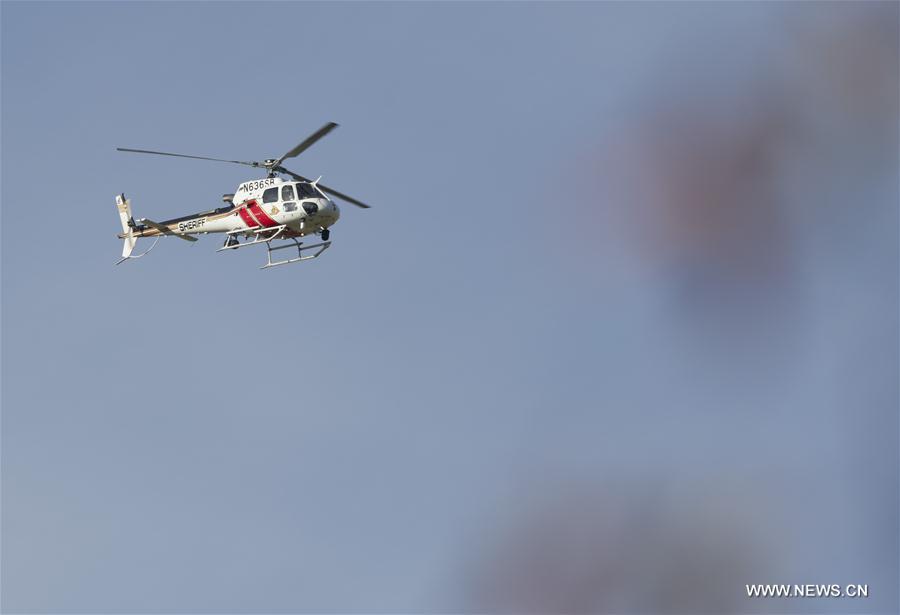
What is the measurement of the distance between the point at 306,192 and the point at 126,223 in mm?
5175

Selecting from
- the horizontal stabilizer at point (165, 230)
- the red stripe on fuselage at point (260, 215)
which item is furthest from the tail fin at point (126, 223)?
the red stripe on fuselage at point (260, 215)

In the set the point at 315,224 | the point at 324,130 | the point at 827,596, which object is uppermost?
the point at 324,130

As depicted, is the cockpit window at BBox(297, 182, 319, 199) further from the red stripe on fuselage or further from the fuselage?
the red stripe on fuselage

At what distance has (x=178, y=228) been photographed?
1108 inches

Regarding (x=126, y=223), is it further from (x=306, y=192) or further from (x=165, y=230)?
(x=306, y=192)

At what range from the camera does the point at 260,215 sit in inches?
1056

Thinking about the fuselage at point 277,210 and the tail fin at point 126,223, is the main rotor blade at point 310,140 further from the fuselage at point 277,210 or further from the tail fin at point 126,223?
the tail fin at point 126,223

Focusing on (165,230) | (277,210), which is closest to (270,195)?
(277,210)

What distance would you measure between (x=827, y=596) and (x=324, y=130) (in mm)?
12499

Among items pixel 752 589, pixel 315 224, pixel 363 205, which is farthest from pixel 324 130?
pixel 752 589

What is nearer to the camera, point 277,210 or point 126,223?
point 277,210

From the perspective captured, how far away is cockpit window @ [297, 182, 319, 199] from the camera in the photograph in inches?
1046

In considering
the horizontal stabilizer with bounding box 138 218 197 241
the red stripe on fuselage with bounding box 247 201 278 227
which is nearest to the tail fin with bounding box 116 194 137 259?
the horizontal stabilizer with bounding box 138 218 197 241

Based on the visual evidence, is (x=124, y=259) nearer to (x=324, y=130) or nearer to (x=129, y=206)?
(x=129, y=206)
